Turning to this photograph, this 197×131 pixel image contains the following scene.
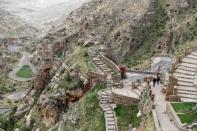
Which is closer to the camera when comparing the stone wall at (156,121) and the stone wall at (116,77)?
the stone wall at (156,121)

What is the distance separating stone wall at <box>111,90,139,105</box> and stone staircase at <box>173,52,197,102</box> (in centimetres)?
404

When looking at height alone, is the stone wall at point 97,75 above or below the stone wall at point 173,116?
above

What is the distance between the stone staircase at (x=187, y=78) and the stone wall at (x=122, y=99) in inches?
159

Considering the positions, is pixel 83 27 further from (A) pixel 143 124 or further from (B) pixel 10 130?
(A) pixel 143 124

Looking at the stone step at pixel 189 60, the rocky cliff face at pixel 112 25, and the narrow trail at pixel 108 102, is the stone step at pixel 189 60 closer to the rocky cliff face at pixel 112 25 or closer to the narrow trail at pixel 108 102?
the narrow trail at pixel 108 102

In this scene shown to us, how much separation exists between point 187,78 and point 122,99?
5845mm

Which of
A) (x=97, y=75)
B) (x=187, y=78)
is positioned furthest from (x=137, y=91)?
(x=97, y=75)

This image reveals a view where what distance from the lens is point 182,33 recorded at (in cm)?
6022

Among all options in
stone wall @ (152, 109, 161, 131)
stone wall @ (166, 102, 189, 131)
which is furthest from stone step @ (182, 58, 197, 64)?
stone wall @ (152, 109, 161, 131)

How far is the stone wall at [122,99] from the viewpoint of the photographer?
43.0 meters

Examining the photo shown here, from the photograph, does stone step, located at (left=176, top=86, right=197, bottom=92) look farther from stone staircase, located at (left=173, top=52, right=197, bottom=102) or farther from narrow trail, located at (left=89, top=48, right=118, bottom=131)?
narrow trail, located at (left=89, top=48, right=118, bottom=131)

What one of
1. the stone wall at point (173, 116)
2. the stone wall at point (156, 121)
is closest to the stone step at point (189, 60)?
the stone wall at point (173, 116)

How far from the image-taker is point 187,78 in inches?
1656

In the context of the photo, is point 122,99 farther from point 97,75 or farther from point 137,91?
point 97,75
